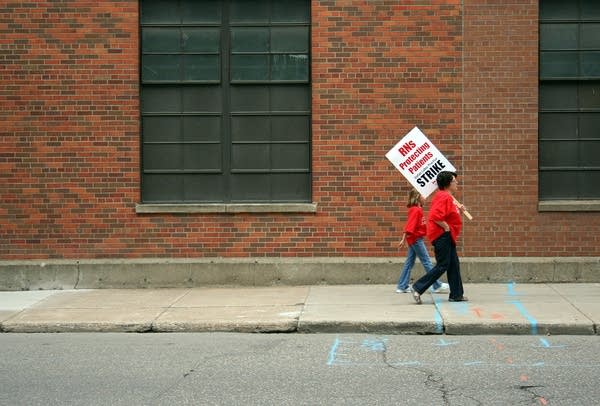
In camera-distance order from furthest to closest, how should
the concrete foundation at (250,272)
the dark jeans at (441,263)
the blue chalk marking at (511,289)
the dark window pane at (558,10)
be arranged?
1. the dark window pane at (558,10)
2. the concrete foundation at (250,272)
3. the blue chalk marking at (511,289)
4. the dark jeans at (441,263)

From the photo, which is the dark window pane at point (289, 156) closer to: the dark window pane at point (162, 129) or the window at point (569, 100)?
the dark window pane at point (162, 129)

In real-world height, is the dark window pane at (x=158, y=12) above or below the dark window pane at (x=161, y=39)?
above

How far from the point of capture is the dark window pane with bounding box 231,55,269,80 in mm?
13117

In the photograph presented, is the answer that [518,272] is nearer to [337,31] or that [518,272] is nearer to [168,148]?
[337,31]

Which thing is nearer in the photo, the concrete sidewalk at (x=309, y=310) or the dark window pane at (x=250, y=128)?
the concrete sidewalk at (x=309, y=310)

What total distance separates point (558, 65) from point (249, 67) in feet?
15.9

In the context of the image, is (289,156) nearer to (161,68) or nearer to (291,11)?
(291,11)

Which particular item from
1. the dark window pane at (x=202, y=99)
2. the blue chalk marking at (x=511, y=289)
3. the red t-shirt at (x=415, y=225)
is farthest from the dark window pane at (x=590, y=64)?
the dark window pane at (x=202, y=99)

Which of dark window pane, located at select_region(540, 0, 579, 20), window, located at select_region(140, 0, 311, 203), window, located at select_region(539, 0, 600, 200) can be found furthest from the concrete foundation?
dark window pane, located at select_region(540, 0, 579, 20)

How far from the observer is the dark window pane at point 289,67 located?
42.8 ft

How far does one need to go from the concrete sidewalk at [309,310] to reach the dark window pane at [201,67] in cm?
337

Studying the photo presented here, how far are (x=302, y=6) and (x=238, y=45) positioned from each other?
1.18 meters

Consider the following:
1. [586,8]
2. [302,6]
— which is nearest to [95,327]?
[302,6]

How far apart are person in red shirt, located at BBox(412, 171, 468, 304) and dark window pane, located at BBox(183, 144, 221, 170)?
3812mm
